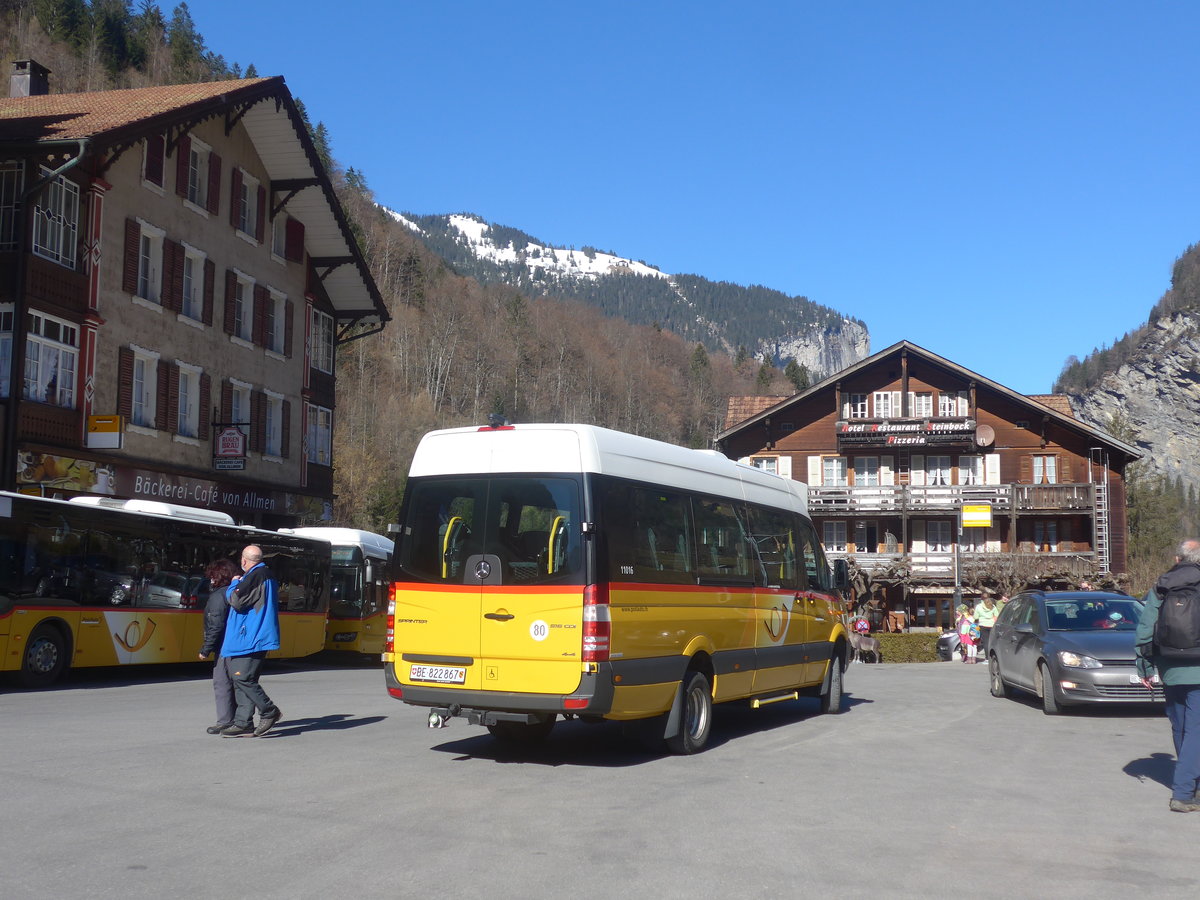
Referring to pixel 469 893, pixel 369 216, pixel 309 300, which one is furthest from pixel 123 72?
pixel 469 893

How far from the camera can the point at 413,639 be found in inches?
417

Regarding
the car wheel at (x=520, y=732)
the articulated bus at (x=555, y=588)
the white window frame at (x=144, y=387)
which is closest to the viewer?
the articulated bus at (x=555, y=588)

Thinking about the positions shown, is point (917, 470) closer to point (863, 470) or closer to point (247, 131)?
point (863, 470)

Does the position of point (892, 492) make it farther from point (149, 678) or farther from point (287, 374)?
point (149, 678)

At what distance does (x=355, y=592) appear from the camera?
28.9m

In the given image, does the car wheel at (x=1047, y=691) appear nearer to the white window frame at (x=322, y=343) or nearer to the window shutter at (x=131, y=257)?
the window shutter at (x=131, y=257)

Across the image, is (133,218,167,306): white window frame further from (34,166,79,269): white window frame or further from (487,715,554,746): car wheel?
(487,715,554,746): car wheel

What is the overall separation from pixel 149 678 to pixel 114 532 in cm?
312

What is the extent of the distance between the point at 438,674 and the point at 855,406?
4668 cm

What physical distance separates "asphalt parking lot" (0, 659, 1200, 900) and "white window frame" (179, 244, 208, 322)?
67.9 feet

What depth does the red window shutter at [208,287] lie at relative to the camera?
33.9m

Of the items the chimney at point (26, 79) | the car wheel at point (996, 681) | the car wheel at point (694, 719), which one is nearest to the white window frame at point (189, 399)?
the chimney at point (26, 79)

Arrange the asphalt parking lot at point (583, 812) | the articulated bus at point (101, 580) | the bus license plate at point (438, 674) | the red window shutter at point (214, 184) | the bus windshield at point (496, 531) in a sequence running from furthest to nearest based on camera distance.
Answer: the red window shutter at point (214, 184), the articulated bus at point (101, 580), the bus license plate at point (438, 674), the bus windshield at point (496, 531), the asphalt parking lot at point (583, 812)

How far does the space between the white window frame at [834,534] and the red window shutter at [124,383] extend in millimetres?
33063
